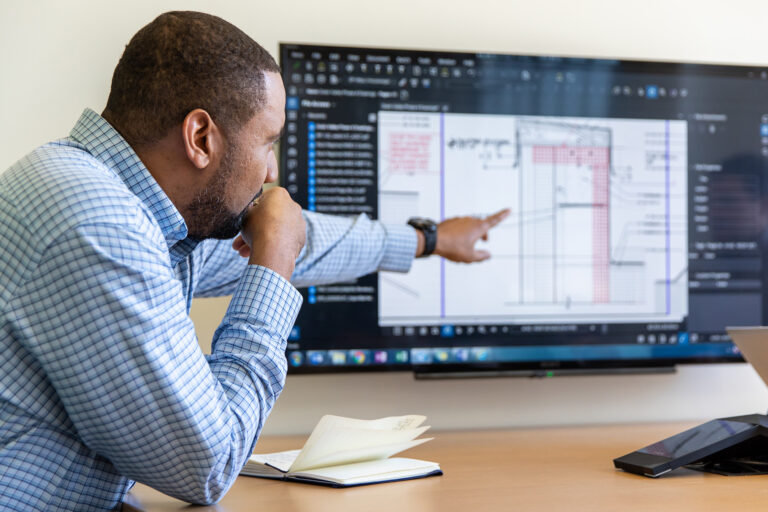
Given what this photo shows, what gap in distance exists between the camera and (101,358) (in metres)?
0.98

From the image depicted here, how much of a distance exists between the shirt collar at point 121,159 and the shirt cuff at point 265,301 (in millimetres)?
152

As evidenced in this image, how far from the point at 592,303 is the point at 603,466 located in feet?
2.29

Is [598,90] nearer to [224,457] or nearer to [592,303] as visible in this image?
[592,303]

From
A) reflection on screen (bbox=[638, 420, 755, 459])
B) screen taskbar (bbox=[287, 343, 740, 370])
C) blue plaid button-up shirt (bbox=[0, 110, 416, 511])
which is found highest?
blue plaid button-up shirt (bbox=[0, 110, 416, 511])

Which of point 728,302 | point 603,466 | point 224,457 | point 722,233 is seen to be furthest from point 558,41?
point 224,457

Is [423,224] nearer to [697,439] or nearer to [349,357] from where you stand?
[349,357]

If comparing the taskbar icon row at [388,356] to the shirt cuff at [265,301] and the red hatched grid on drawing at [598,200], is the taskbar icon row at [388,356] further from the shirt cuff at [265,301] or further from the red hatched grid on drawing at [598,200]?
the shirt cuff at [265,301]

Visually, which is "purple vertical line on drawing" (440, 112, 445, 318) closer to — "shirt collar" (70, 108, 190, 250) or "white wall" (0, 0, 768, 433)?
"white wall" (0, 0, 768, 433)

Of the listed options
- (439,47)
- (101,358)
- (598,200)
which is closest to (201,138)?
(101,358)

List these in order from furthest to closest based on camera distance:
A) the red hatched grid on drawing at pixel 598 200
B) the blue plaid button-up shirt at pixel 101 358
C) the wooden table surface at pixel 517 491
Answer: the red hatched grid on drawing at pixel 598 200 < the wooden table surface at pixel 517 491 < the blue plaid button-up shirt at pixel 101 358

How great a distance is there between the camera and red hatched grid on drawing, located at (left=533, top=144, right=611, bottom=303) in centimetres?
207

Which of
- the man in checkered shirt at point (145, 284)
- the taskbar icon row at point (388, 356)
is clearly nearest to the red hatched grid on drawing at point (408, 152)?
A: the taskbar icon row at point (388, 356)

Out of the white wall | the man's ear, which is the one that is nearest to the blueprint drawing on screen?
the white wall

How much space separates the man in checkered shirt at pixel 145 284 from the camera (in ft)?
3.21
